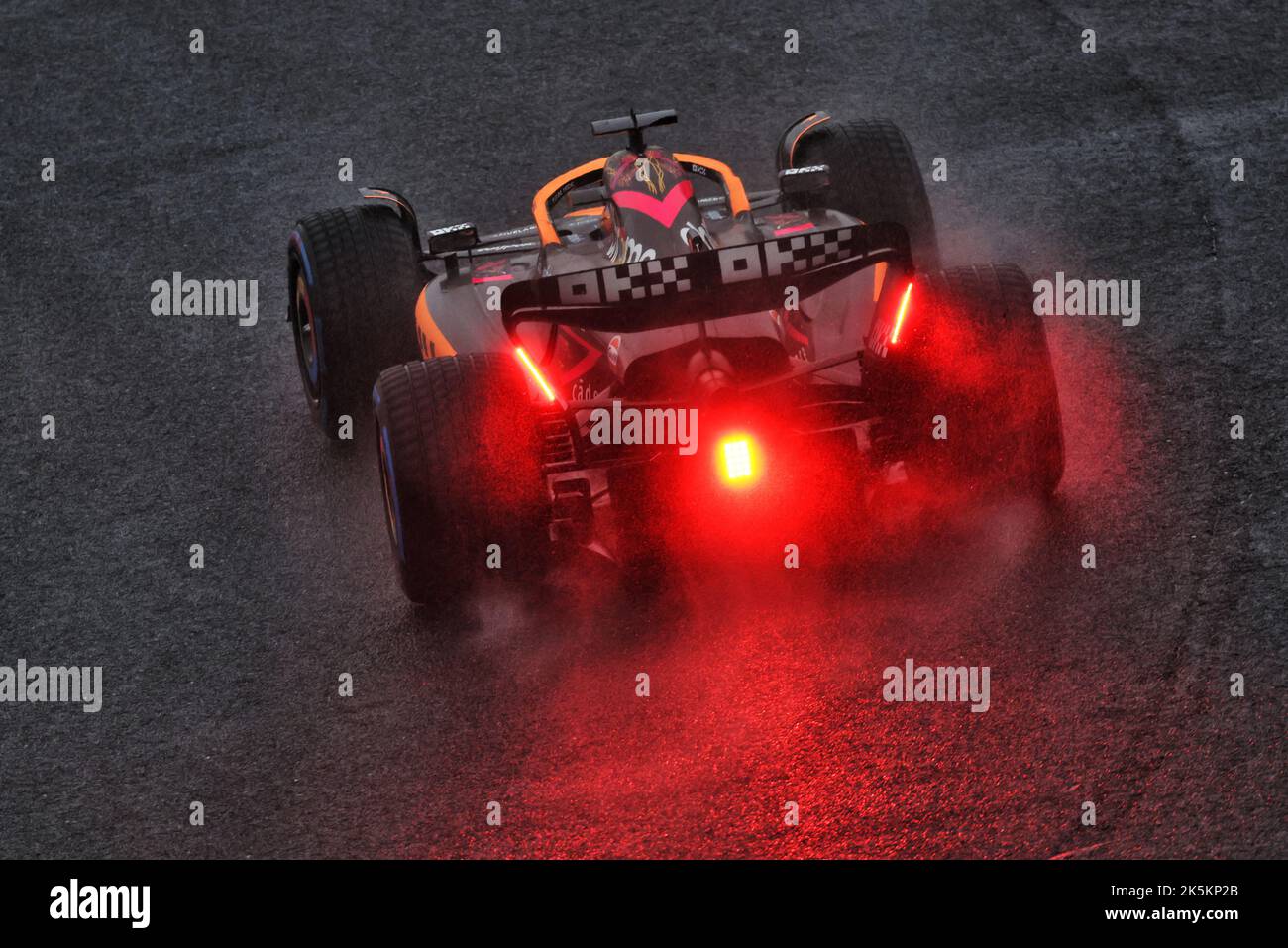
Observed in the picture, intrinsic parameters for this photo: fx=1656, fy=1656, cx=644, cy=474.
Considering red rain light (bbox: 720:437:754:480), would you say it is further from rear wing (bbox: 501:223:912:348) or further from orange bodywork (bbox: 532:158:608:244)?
orange bodywork (bbox: 532:158:608:244)

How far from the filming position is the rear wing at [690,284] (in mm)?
5422

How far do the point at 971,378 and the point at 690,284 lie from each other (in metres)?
1.01

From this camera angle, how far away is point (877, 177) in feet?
24.6

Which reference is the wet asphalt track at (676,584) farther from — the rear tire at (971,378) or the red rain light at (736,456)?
the red rain light at (736,456)

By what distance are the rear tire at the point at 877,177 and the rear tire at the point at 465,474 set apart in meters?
2.55

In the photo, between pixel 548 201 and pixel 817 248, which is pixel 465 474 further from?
pixel 548 201

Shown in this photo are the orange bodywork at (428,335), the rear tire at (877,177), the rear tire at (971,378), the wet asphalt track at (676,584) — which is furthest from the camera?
the rear tire at (877,177)

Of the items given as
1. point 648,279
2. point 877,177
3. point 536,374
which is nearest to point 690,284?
point 648,279

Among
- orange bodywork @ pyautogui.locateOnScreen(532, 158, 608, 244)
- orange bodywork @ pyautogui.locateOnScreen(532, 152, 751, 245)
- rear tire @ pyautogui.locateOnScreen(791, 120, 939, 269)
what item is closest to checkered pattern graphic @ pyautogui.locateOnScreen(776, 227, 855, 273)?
orange bodywork @ pyautogui.locateOnScreen(532, 152, 751, 245)

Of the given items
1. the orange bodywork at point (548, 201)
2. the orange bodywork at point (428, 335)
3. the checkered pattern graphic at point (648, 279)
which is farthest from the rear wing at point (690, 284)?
the orange bodywork at point (548, 201)

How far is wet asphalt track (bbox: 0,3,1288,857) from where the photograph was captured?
5.08 metres

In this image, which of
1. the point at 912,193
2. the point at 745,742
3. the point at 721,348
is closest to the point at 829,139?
the point at 912,193

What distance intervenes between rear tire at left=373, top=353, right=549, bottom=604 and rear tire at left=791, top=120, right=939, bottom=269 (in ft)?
8.36

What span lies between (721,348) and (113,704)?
2.47 m
